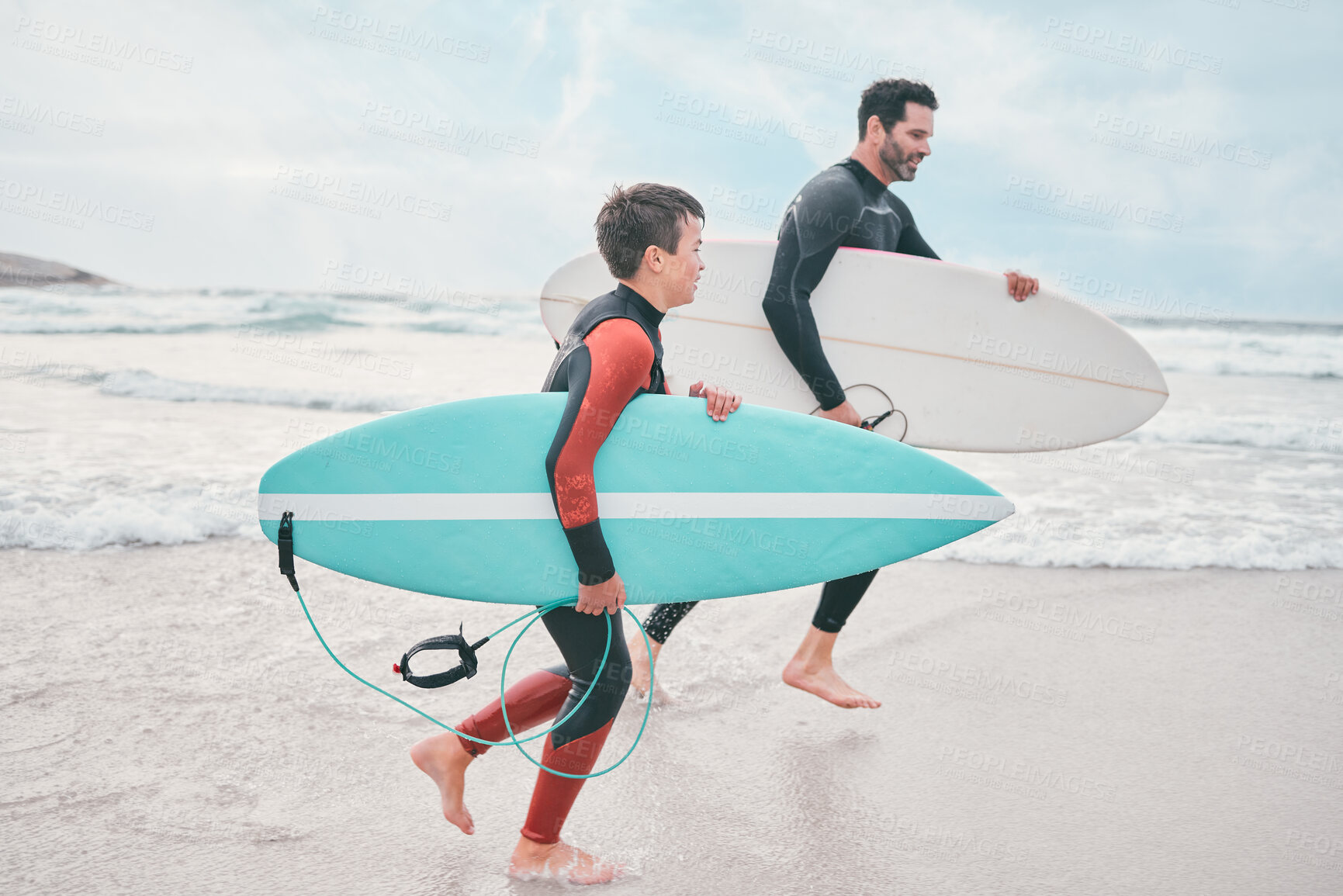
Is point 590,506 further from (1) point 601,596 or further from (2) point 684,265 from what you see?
(2) point 684,265

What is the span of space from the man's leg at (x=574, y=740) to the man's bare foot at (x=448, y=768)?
148mm

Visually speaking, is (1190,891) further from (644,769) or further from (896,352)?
(896,352)

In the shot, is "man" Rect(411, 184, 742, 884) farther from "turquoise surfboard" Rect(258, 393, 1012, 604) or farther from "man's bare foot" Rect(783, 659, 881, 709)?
"man's bare foot" Rect(783, 659, 881, 709)

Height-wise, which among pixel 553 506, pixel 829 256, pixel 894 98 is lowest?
pixel 553 506

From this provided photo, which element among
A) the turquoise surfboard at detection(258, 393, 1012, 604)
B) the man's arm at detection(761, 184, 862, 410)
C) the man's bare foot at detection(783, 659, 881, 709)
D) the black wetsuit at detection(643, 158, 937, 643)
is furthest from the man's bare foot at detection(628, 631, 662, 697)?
the man's arm at detection(761, 184, 862, 410)

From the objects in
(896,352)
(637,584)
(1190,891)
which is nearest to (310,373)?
(896,352)

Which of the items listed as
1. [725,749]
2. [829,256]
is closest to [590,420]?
[725,749]

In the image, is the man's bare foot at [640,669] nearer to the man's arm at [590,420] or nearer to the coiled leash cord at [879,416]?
the coiled leash cord at [879,416]

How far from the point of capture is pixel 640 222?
1653 millimetres

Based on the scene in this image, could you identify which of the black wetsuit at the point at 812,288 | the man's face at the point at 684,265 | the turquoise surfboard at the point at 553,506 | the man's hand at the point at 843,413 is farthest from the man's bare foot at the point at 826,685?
the man's face at the point at 684,265

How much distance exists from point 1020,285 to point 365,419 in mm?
4449

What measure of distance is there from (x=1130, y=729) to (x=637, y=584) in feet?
5.40

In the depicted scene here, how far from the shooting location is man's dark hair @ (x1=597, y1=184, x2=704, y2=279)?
1.65 metres

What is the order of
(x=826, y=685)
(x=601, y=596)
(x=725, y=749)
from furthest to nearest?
(x=826, y=685) < (x=725, y=749) < (x=601, y=596)
